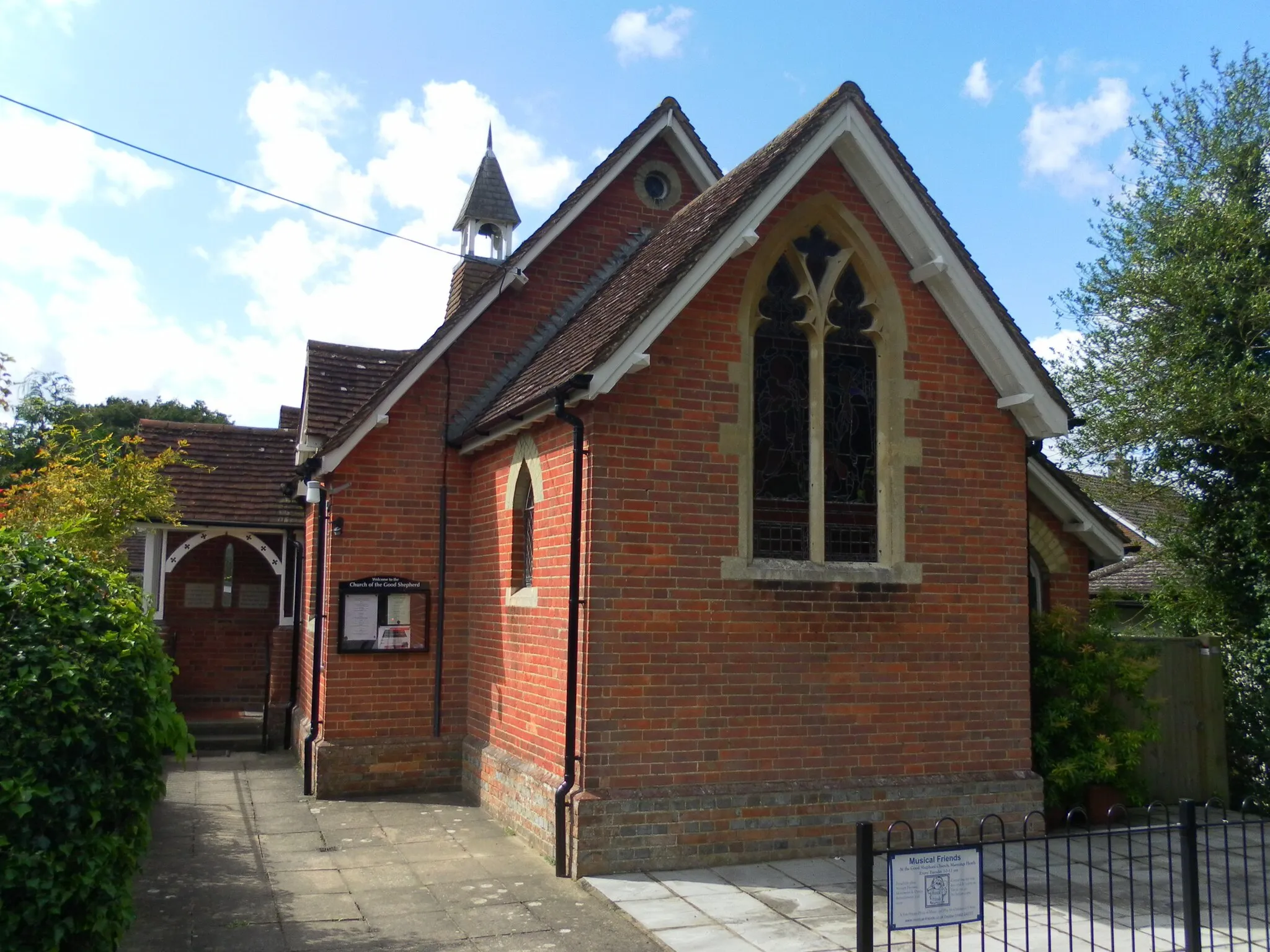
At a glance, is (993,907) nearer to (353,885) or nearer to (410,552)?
(353,885)

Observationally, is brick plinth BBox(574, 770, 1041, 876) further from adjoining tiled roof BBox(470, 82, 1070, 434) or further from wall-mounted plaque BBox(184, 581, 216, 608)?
wall-mounted plaque BBox(184, 581, 216, 608)

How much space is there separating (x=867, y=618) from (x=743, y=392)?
2343mm

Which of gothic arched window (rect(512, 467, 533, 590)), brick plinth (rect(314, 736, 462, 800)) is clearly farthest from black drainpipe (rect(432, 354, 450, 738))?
gothic arched window (rect(512, 467, 533, 590))

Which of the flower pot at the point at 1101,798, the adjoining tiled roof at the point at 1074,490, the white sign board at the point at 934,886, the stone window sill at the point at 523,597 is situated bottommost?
the flower pot at the point at 1101,798

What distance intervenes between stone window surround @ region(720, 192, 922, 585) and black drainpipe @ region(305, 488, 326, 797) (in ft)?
18.2

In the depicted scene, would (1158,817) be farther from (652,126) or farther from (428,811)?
(652,126)

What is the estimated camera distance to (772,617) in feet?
30.0

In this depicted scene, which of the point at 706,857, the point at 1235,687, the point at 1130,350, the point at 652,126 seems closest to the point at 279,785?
the point at 706,857

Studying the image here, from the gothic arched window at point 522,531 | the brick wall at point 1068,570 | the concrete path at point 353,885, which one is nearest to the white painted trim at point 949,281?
the brick wall at point 1068,570

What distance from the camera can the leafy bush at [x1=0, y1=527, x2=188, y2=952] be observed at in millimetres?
5035

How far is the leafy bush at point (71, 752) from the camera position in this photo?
16.5 feet

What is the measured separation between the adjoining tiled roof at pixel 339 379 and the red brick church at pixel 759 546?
1830 millimetres

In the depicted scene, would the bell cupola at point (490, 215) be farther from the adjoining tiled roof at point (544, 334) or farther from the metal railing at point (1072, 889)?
the metal railing at point (1072, 889)

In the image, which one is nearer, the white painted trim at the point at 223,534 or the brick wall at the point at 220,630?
the white painted trim at the point at 223,534
